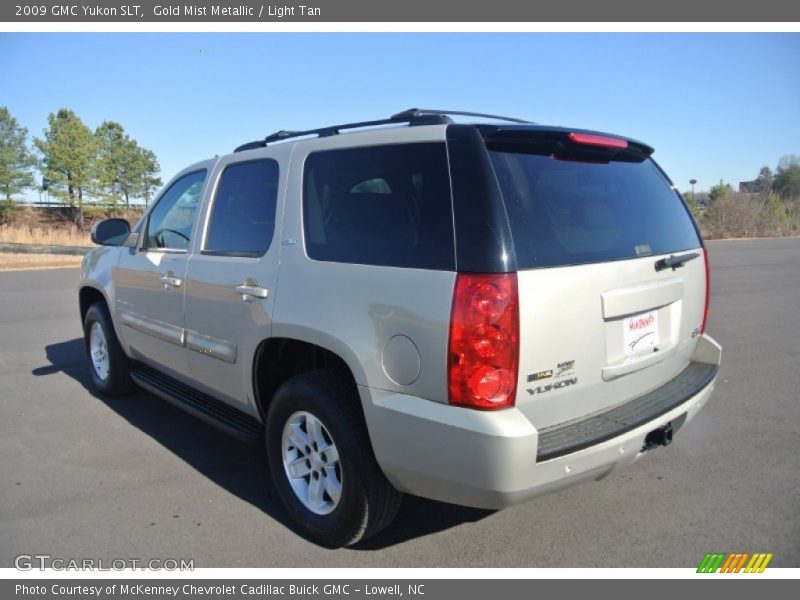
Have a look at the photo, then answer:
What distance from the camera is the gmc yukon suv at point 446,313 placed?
2246 mm

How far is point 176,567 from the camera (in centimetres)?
274

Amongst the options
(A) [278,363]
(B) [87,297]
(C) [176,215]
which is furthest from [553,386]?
(B) [87,297]

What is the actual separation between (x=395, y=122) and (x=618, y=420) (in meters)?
1.80

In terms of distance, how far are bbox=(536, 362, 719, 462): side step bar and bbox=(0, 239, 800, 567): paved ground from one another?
0.68 meters

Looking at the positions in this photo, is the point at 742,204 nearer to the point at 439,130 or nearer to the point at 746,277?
the point at 746,277

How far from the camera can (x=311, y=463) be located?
2.91 meters

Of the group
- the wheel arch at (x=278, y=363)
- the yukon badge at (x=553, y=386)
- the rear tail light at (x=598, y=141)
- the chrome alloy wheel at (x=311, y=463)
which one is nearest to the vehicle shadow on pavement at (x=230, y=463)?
the chrome alloy wheel at (x=311, y=463)

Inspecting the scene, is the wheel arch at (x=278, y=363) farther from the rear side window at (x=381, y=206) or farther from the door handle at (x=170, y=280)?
the door handle at (x=170, y=280)

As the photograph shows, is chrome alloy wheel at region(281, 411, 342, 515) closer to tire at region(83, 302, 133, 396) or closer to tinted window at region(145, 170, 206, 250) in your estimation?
tinted window at region(145, 170, 206, 250)

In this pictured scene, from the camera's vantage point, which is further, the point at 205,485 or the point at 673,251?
the point at 205,485

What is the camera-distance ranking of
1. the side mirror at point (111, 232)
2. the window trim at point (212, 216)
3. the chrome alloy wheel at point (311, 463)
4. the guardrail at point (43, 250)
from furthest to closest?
the guardrail at point (43, 250) → the side mirror at point (111, 232) → the window trim at point (212, 216) → the chrome alloy wheel at point (311, 463)

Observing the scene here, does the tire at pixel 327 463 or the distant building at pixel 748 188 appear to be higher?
the distant building at pixel 748 188

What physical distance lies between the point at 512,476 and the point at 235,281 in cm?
195

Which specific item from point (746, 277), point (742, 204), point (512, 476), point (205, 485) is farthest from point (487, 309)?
point (742, 204)
